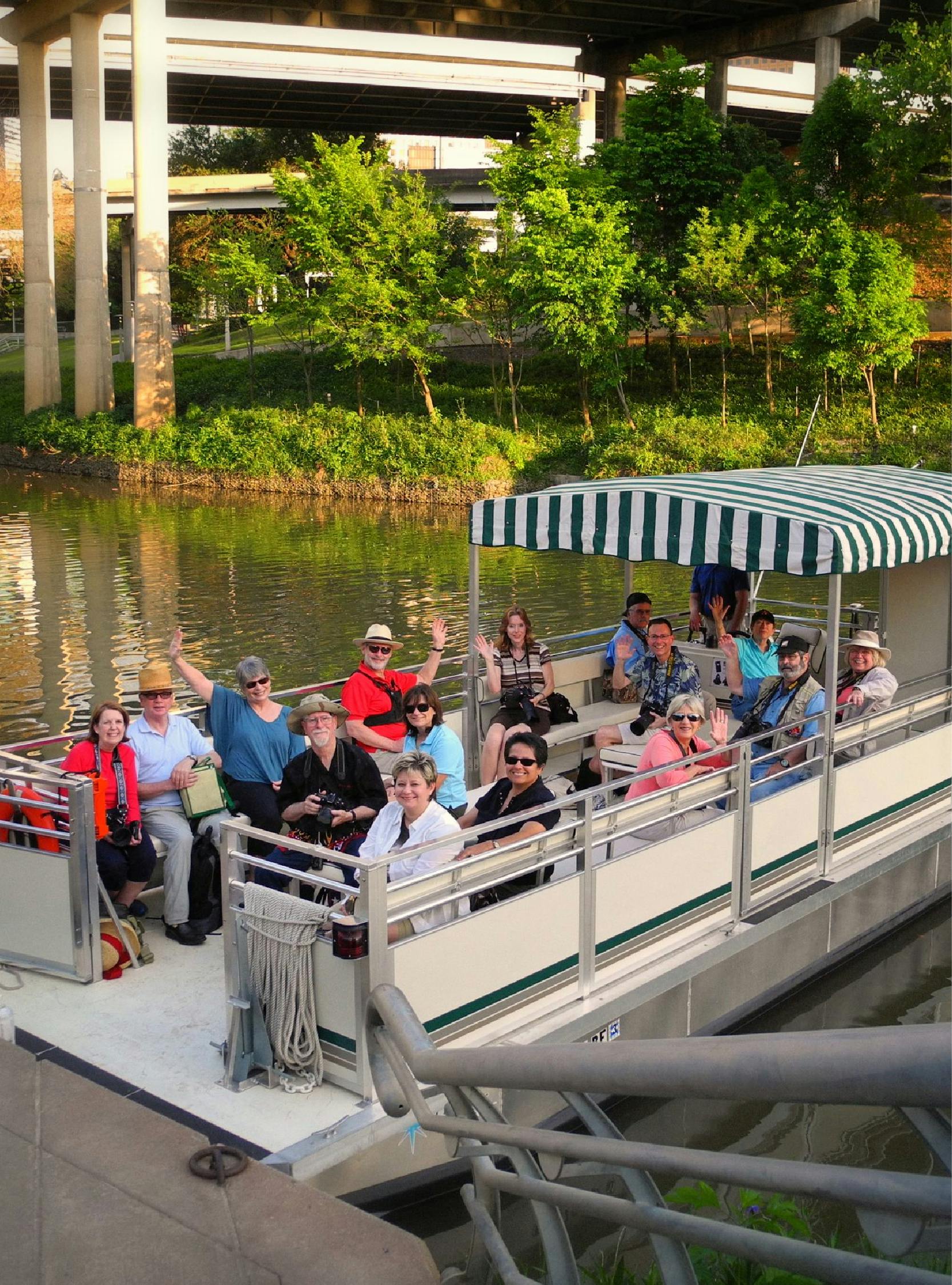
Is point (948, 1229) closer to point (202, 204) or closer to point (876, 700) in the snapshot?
point (876, 700)

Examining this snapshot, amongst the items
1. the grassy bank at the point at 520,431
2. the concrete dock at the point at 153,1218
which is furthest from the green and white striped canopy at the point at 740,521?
the grassy bank at the point at 520,431

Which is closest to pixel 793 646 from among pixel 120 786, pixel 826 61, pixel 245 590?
pixel 120 786

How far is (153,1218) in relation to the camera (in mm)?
4688

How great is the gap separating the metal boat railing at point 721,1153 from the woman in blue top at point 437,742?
482 cm

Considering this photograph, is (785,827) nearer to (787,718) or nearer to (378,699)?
(787,718)

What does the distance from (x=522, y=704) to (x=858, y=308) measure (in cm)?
3107

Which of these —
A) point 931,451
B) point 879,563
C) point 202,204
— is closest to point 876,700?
point 879,563

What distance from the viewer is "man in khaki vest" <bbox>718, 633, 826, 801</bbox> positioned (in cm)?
800

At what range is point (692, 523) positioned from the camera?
7.76m

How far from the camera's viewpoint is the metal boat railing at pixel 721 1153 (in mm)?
1519

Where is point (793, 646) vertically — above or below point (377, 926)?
above

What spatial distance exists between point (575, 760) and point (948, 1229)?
8740 millimetres

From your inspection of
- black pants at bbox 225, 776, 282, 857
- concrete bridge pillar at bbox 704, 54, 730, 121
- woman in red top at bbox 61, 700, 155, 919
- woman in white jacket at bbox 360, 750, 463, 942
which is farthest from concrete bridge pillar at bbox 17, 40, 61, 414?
woman in white jacket at bbox 360, 750, 463, 942

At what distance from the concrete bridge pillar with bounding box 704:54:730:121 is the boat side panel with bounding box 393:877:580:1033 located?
54541mm
